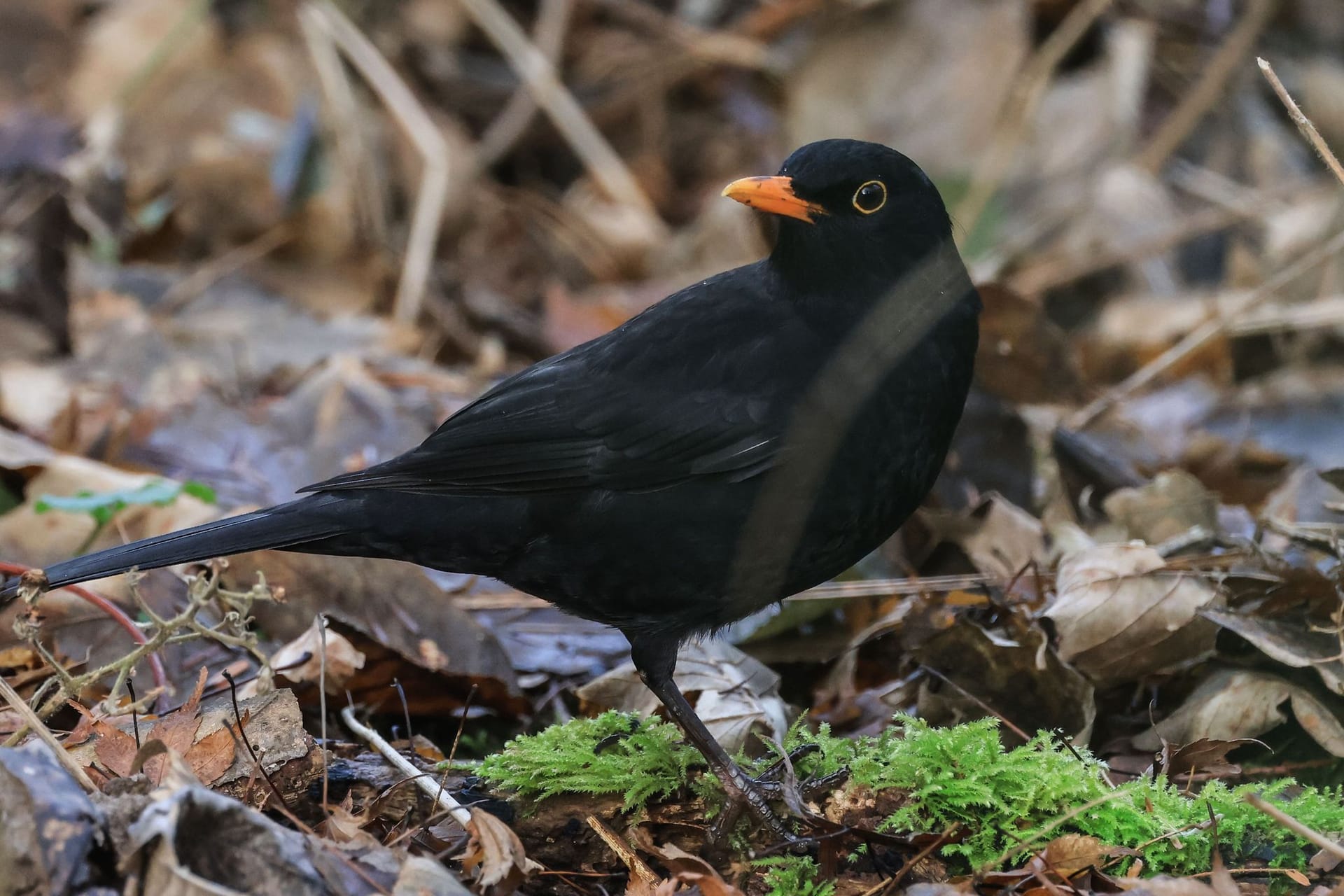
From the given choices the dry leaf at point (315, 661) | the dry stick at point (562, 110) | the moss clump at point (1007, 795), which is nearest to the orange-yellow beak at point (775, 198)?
the moss clump at point (1007, 795)

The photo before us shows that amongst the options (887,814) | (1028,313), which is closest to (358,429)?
(1028,313)

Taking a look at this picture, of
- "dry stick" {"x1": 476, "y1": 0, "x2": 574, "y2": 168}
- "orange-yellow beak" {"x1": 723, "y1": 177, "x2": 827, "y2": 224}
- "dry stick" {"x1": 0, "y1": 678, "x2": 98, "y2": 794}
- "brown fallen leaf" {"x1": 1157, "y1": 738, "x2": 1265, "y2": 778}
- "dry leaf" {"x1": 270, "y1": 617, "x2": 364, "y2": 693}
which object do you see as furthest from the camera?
"dry stick" {"x1": 476, "y1": 0, "x2": 574, "y2": 168}

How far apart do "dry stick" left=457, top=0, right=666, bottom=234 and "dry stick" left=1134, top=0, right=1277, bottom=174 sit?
3.05m

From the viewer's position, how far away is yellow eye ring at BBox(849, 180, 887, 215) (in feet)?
11.6

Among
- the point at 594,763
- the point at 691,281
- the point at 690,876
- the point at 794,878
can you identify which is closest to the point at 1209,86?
the point at 691,281

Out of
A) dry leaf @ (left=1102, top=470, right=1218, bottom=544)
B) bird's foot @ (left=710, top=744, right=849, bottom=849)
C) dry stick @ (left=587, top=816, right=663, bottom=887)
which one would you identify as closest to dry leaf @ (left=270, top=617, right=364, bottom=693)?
dry stick @ (left=587, top=816, right=663, bottom=887)

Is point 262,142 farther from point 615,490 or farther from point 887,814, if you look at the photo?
point 887,814

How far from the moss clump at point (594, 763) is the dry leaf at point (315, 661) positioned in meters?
0.66

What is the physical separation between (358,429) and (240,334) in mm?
1639

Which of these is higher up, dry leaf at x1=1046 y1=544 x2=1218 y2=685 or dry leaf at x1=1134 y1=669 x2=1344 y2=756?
dry leaf at x1=1046 y1=544 x2=1218 y2=685

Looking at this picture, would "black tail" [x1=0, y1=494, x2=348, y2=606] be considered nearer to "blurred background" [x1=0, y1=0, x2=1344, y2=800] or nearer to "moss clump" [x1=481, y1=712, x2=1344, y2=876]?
"blurred background" [x1=0, y1=0, x2=1344, y2=800]

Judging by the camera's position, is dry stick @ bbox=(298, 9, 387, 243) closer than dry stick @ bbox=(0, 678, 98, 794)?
No

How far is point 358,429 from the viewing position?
17.6 feet

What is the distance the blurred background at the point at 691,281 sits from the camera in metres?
3.69
